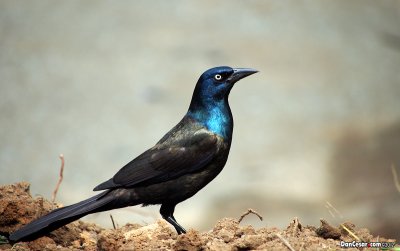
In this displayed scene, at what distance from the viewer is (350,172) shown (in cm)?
881

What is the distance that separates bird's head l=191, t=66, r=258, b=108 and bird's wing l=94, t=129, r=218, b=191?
27 cm

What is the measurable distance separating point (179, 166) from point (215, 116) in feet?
1.40

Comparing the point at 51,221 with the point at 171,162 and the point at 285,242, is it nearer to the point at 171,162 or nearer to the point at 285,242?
the point at 171,162

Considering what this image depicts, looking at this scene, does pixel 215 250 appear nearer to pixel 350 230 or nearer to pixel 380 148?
pixel 350 230

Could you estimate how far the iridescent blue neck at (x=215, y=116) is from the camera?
534cm

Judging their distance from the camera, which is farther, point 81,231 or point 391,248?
point 81,231

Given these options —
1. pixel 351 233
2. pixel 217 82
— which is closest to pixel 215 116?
pixel 217 82

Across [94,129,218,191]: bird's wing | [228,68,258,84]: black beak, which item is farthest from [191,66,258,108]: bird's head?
[94,129,218,191]: bird's wing

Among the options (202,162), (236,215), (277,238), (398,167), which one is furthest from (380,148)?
(277,238)

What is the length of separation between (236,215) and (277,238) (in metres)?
3.84

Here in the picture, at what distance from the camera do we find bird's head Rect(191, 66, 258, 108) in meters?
5.48

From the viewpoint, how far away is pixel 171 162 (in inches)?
208

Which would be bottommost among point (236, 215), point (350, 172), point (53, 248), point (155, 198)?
point (53, 248)

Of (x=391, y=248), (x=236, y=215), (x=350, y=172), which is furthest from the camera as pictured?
(x=350, y=172)
